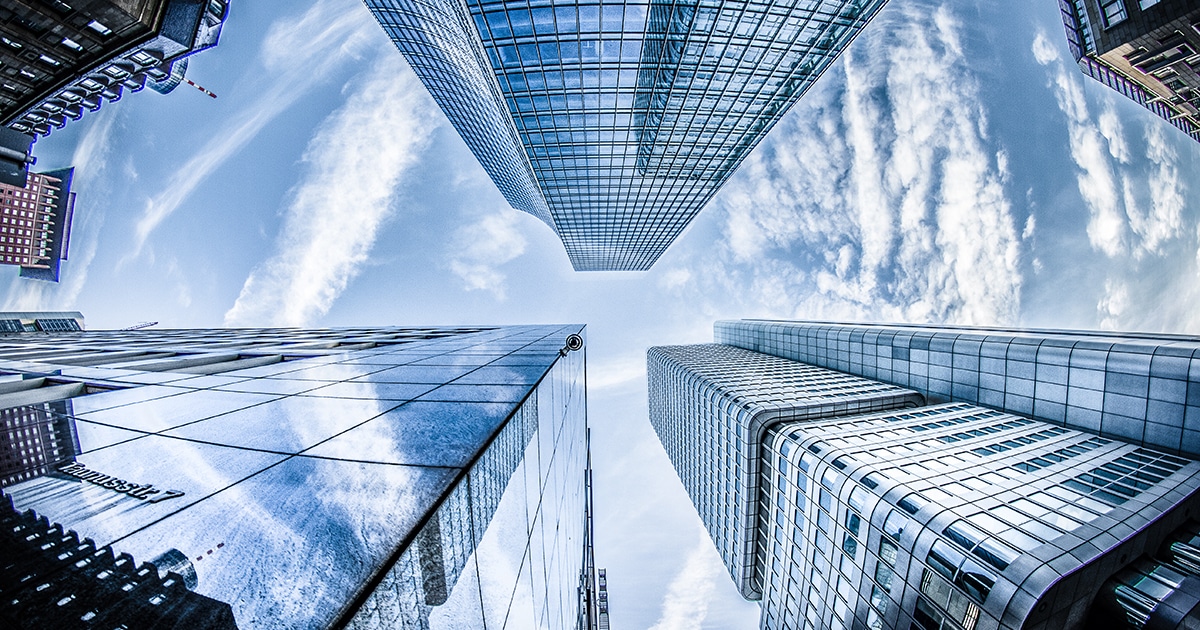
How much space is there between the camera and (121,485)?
3547mm

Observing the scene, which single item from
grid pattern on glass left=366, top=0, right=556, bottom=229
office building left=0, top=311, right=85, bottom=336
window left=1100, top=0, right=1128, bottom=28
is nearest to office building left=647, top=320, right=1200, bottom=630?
window left=1100, top=0, right=1128, bottom=28

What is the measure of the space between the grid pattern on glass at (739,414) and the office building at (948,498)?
0.88 feet

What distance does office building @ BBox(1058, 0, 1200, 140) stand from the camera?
40.4 metres

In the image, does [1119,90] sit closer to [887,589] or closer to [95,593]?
[887,589]

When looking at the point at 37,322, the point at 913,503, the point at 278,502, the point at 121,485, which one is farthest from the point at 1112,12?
the point at 37,322

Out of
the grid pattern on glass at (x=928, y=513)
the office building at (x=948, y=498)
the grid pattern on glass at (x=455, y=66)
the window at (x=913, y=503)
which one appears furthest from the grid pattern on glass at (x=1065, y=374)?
the grid pattern on glass at (x=455, y=66)

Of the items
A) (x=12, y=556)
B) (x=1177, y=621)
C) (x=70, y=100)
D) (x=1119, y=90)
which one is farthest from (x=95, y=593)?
(x=1119, y=90)

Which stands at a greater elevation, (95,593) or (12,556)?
(12,556)

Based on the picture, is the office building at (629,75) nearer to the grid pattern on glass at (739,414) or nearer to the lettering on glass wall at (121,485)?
the grid pattern on glass at (739,414)

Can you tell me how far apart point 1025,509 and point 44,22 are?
251ft

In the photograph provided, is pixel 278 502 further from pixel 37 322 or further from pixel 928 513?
pixel 37 322

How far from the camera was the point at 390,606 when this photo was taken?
281cm

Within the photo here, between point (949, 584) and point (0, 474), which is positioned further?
point (949, 584)

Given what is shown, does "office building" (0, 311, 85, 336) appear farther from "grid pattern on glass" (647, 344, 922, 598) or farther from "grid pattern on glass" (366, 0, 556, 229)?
"grid pattern on glass" (647, 344, 922, 598)
